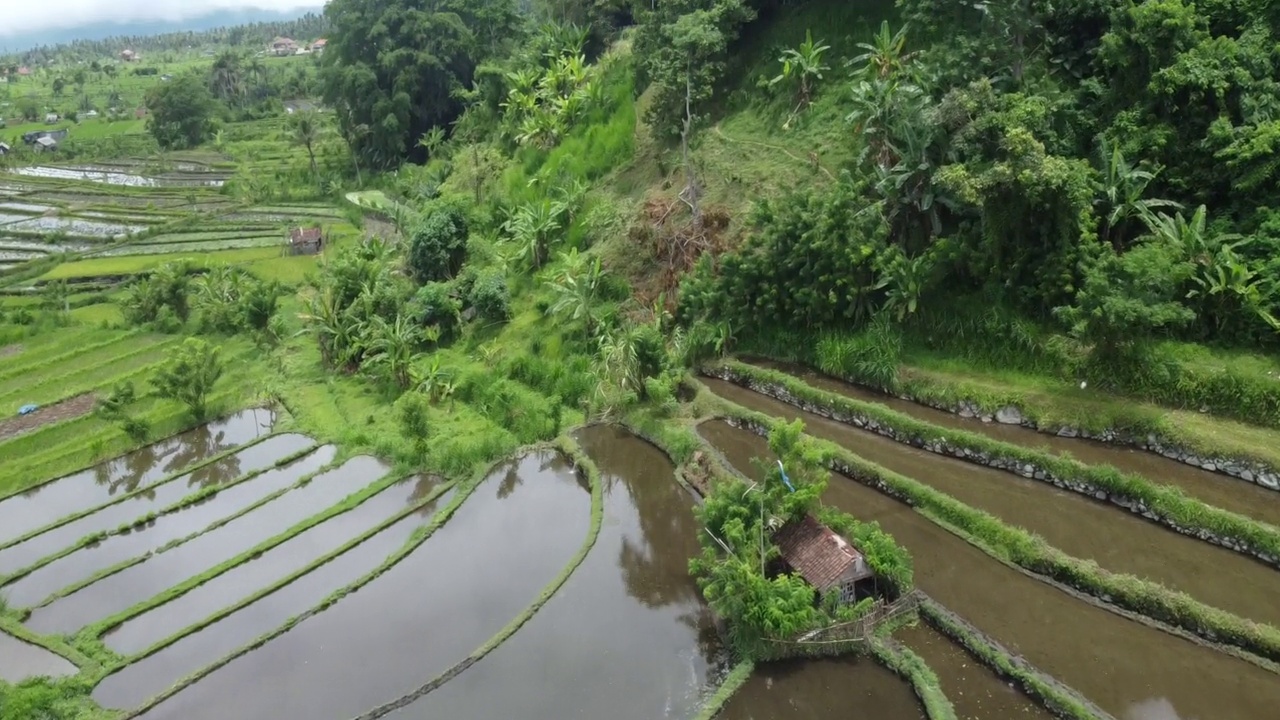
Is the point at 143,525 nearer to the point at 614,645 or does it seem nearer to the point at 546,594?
the point at 546,594

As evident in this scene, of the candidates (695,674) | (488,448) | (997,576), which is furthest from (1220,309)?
(488,448)

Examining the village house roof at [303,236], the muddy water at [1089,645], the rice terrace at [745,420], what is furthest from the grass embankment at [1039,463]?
the village house roof at [303,236]

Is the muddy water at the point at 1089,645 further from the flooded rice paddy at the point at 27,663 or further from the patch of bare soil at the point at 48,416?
the patch of bare soil at the point at 48,416

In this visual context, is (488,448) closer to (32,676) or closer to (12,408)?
(32,676)

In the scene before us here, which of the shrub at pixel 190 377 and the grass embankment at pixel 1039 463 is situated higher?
the grass embankment at pixel 1039 463

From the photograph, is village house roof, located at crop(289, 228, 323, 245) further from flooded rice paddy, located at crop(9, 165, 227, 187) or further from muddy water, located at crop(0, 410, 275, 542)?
flooded rice paddy, located at crop(9, 165, 227, 187)

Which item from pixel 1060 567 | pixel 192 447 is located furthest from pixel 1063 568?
pixel 192 447

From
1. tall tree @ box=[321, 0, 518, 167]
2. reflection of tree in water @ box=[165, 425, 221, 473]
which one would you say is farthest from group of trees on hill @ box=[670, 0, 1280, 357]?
tall tree @ box=[321, 0, 518, 167]
